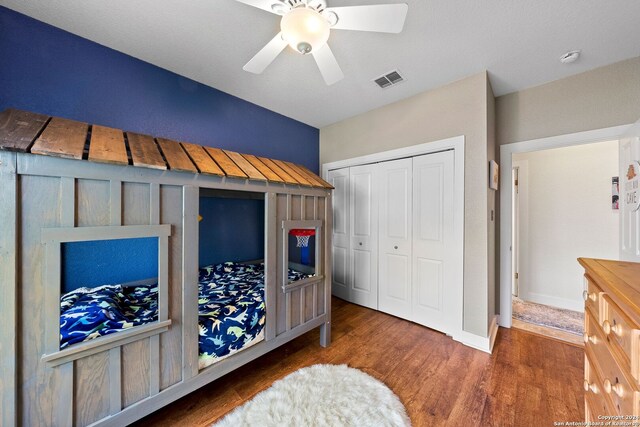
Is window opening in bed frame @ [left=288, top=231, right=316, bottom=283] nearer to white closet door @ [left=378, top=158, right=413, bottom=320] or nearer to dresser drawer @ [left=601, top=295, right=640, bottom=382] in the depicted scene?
white closet door @ [left=378, top=158, right=413, bottom=320]

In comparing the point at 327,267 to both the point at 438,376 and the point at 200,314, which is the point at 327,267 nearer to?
the point at 200,314

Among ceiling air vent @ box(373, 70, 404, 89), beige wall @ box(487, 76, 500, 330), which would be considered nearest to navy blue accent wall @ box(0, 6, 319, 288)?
ceiling air vent @ box(373, 70, 404, 89)

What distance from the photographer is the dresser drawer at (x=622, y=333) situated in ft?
2.00

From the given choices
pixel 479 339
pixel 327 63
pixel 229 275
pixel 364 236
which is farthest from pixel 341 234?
pixel 327 63

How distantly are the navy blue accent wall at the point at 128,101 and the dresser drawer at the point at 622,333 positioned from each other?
2.80 metres

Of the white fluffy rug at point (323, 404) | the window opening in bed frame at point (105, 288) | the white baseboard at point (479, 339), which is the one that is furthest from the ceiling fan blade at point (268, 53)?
the white baseboard at point (479, 339)

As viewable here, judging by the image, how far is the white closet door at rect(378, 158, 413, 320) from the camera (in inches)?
109

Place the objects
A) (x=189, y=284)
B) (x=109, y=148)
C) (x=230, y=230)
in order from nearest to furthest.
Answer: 1. (x=109, y=148)
2. (x=189, y=284)
3. (x=230, y=230)

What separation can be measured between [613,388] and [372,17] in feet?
5.94

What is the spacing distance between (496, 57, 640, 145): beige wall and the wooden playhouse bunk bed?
2715 mm

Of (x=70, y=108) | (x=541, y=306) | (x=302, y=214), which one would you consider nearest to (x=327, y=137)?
(x=302, y=214)

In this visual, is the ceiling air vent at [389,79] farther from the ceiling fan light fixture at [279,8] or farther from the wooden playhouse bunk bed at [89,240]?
the wooden playhouse bunk bed at [89,240]

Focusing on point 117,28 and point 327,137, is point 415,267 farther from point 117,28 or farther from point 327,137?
point 117,28

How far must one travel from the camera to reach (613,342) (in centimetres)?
79
